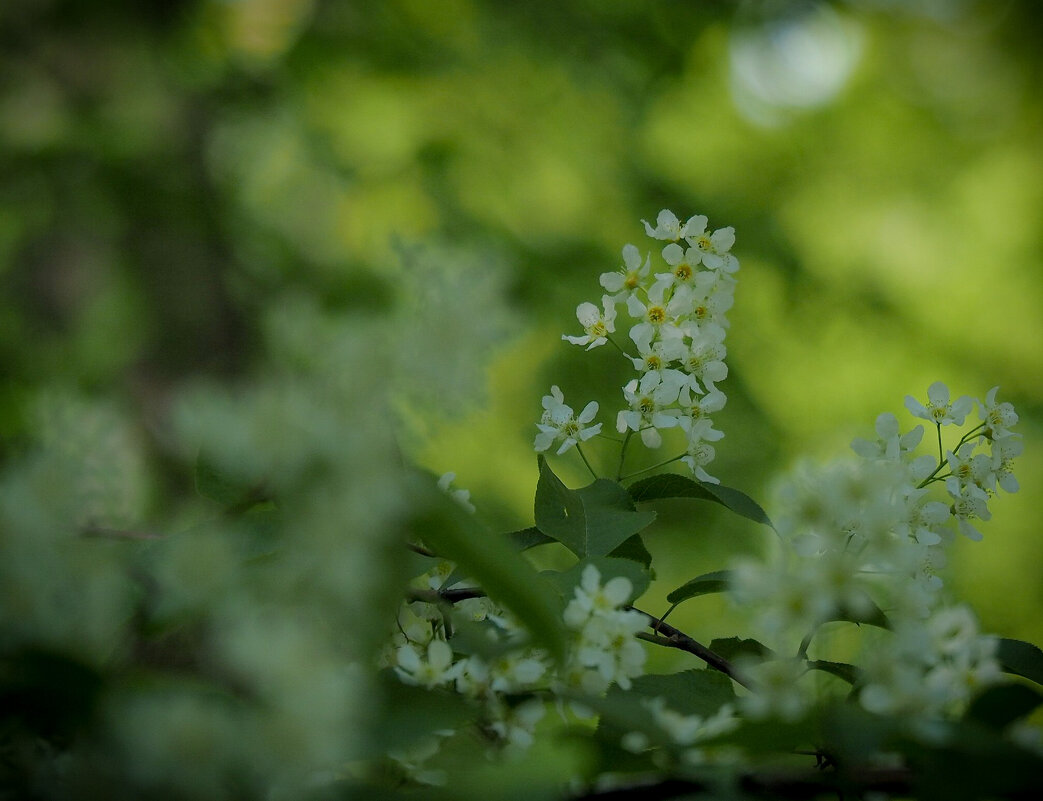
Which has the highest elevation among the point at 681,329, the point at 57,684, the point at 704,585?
the point at 681,329

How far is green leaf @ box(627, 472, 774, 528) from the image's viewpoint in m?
0.40

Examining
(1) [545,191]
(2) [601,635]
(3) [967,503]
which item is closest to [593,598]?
(2) [601,635]

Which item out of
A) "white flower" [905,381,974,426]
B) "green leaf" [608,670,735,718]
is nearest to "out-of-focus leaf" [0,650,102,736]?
"green leaf" [608,670,735,718]

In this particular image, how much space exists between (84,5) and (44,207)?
1.20 feet

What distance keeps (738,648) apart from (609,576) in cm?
11

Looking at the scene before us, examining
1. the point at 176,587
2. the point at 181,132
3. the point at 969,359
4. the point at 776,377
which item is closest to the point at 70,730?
the point at 176,587

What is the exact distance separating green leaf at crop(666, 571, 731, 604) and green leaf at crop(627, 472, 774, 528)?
0.03m

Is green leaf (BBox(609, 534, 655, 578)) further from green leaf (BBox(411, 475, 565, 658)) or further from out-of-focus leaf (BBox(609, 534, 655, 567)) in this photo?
green leaf (BBox(411, 475, 565, 658))

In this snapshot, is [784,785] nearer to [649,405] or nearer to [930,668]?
[930,668]

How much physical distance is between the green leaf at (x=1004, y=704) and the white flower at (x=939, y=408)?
0.24 meters

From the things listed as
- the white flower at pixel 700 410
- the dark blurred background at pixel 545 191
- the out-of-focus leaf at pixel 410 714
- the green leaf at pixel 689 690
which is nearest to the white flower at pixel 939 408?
the white flower at pixel 700 410

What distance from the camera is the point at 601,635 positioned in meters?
0.29

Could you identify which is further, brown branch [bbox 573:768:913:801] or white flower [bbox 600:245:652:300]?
white flower [bbox 600:245:652:300]

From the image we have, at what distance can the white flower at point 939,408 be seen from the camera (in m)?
0.45
